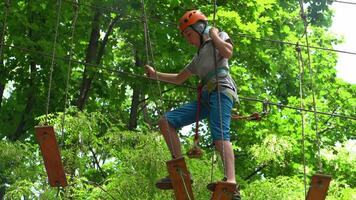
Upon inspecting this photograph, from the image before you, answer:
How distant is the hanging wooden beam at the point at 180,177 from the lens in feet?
15.7

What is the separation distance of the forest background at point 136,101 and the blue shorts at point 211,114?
3188 millimetres

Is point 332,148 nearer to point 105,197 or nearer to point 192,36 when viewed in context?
point 105,197

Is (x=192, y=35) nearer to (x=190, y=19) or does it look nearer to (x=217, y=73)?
(x=190, y=19)

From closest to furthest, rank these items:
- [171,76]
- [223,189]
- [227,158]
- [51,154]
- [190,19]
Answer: [223,189]
[227,158]
[51,154]
[190,19]
[171,76]

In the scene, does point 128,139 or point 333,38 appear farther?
point 333,38

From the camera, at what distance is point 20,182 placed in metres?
8.40

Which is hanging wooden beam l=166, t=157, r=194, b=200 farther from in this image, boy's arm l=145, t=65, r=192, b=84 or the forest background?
the forest background

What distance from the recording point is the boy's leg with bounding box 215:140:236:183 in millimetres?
4672

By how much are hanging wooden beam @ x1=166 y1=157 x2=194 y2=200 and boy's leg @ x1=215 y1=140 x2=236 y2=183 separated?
28cm

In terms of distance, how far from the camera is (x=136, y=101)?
508 inches

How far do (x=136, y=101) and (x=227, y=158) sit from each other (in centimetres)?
826

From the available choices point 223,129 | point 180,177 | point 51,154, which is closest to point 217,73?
point 223,129

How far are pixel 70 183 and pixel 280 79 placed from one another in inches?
291

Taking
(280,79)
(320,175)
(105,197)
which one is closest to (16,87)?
(105,197)
